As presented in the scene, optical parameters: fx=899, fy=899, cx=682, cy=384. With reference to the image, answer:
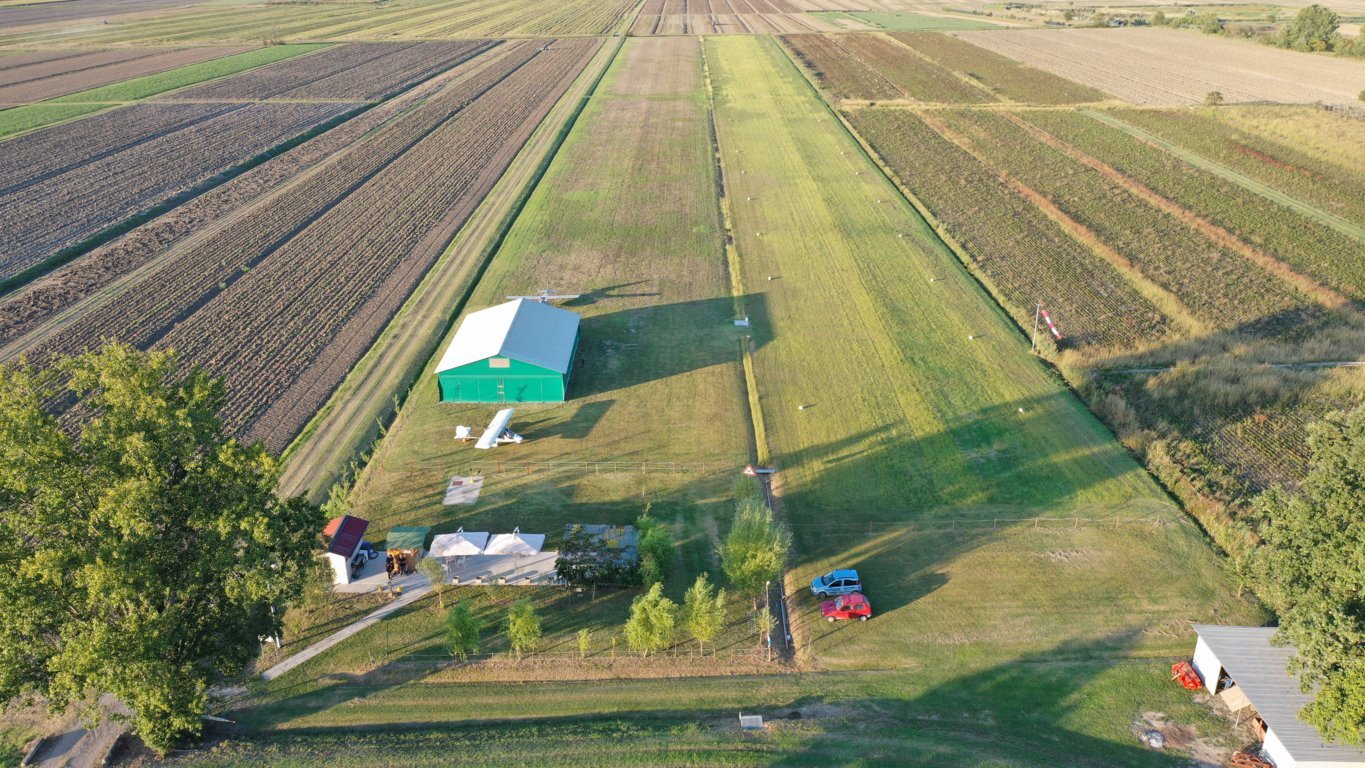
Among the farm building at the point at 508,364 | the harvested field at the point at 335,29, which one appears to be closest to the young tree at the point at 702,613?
the farm building at the point at 508,364

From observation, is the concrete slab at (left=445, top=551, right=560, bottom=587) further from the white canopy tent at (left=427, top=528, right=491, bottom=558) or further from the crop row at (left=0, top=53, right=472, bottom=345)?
the crop row at (left=0, top=53, right=472, bottom=345)

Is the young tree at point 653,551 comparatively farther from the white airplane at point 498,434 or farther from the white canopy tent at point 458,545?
the white airplane at point 498,434

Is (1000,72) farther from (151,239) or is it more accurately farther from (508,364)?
(151,239)

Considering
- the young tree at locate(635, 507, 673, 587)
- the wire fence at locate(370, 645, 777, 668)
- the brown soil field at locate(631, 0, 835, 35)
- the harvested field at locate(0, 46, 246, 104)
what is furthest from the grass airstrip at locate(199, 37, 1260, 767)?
the brown soil field at locate(631, 0, 835, 35)

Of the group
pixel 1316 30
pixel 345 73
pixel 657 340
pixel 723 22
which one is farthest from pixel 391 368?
pixel 1316 30

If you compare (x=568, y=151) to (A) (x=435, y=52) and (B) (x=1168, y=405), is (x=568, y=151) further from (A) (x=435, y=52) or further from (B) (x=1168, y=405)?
(A) (x=435, y=52)
